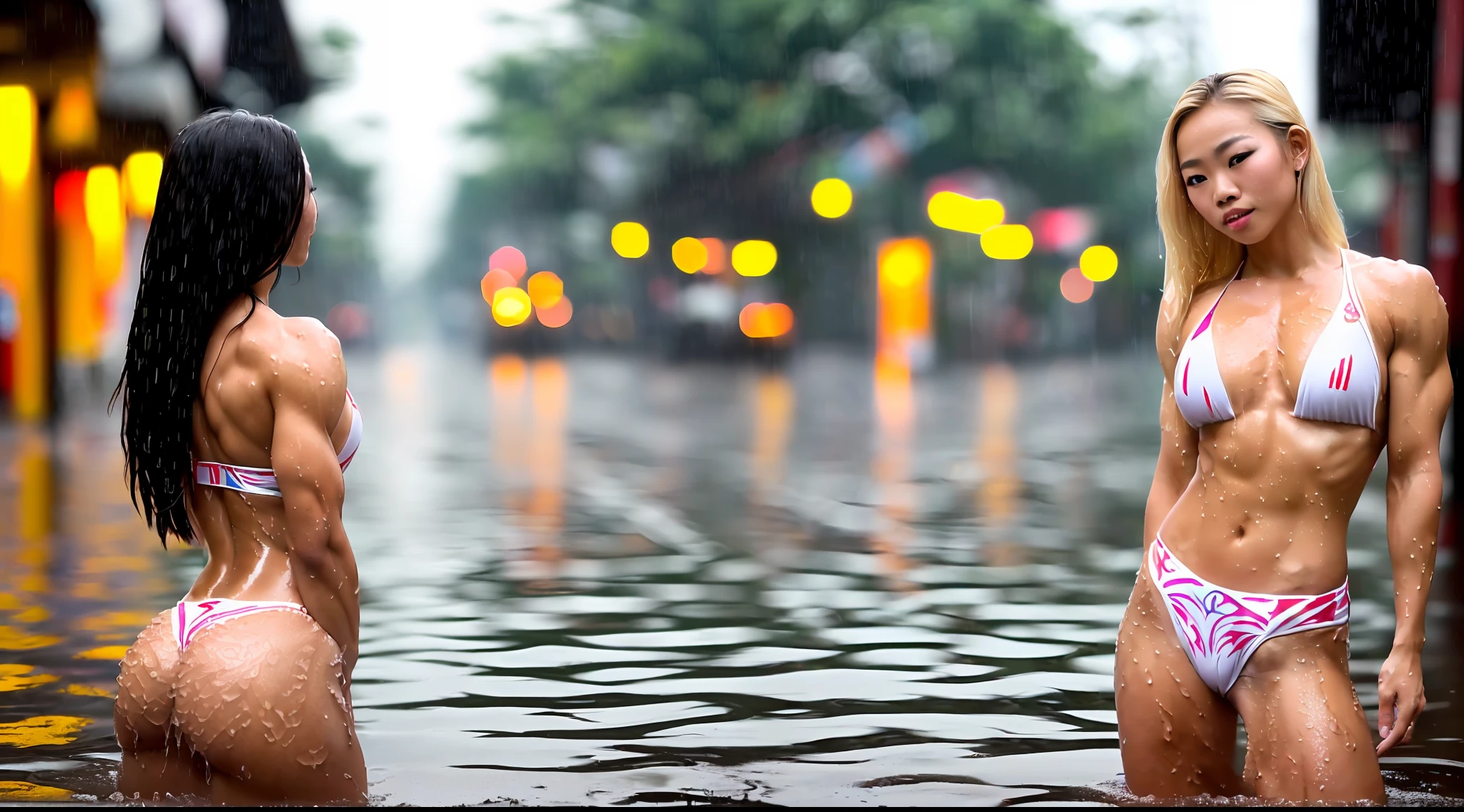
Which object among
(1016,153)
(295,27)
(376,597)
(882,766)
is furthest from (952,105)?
(882,766)

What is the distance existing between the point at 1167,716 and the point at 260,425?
6.20ft

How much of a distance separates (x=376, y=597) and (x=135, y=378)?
4712mm

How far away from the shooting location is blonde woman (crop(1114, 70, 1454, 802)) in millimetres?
3193

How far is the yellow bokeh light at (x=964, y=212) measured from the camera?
41531mm

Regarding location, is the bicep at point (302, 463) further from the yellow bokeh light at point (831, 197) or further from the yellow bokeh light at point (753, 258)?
the yellow bokeh light at point (753, 258)

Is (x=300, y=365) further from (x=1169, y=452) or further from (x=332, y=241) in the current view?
(x=332, y=241)

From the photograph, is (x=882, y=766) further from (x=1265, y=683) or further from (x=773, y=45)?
(x=773, y=45)

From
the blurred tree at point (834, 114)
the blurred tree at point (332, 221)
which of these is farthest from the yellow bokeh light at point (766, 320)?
the blurred tree at point (332, 221)

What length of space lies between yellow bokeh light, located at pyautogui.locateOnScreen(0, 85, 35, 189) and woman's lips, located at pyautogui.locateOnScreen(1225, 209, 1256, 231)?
2003 cm

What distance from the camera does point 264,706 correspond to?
121 inches

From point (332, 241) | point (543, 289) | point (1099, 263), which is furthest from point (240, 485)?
point (332, 241)

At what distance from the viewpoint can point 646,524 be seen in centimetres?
1056

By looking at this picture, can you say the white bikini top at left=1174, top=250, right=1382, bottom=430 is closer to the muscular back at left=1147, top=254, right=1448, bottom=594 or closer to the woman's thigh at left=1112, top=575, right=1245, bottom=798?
the muscular back at left=1147, top=254, right=1448, bottom=594

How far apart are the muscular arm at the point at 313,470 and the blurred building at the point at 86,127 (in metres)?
16.3
